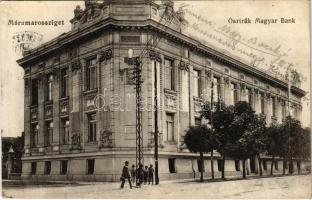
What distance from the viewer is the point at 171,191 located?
61.6ft

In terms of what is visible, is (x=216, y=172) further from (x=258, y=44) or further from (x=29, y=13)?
(x=29, y=13)

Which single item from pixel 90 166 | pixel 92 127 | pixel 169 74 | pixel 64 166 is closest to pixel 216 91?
pixel 169 74

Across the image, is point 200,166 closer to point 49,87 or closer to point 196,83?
point 196,83

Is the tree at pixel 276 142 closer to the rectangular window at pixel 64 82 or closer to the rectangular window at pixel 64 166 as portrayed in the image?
the rectangular window at pixel 64 166

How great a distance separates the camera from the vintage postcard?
18891 mm

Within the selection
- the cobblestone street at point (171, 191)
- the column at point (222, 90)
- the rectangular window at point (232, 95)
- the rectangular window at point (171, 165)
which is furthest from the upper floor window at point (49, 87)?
the rectangular window at point (232, 95)

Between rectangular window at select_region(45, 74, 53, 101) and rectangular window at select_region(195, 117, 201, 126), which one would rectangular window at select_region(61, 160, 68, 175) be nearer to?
rectangular window at select_region(45, 74, 53, 101)

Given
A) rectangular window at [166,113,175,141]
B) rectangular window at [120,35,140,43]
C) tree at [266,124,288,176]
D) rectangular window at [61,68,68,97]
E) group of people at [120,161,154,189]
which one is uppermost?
rectangular window at [120,35,140,43]

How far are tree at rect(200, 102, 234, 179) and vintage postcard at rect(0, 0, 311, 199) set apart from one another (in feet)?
0.19

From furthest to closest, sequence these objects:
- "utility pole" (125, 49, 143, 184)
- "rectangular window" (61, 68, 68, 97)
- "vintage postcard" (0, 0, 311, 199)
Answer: "rectangular window" (61, 68, 68, 97) → "utility pole" (125, 49, 143, 184) → "vintage postcard" (0, 0, 311, 199)

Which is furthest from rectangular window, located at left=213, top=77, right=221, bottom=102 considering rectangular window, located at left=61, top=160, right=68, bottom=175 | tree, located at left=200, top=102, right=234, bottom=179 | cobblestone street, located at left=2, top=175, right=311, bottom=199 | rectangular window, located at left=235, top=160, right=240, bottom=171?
rectangular window, located at left=61, top=160, right=68, bottom=175

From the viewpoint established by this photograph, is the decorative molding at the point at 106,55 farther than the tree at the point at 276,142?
No

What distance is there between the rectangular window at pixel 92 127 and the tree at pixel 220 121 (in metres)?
4.84

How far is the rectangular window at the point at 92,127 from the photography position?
74.2 ft
